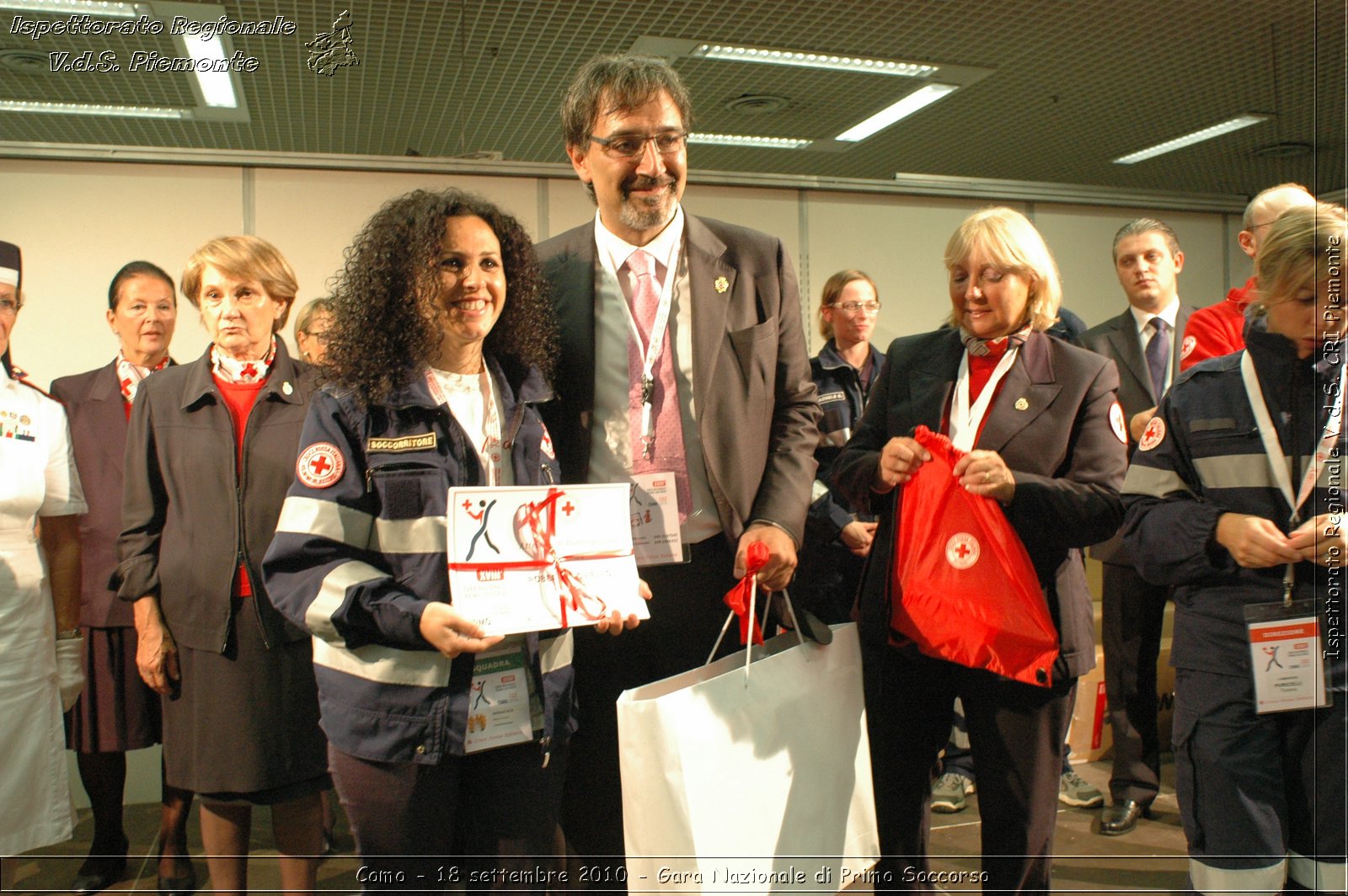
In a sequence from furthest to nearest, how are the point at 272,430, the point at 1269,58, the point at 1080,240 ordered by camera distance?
the point at 1269,58 → the point at 1080,240 → the point at 272,430

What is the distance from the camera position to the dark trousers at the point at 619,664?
74.1 inches

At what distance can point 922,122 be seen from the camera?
20.6 feet

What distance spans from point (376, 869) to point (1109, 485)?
1.61 meters

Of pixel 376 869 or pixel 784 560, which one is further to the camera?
pixel 784 560

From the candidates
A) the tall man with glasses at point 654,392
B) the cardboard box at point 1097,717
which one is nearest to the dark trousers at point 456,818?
the tall man with glasses at point 654,392

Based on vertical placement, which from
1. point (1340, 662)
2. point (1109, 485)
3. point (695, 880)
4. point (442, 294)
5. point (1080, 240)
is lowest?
point (695, 880)

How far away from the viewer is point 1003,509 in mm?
1959

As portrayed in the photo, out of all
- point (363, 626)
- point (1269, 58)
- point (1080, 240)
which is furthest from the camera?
point (1269, 58)

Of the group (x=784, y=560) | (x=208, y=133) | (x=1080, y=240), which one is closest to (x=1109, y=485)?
(x=784, y=560)

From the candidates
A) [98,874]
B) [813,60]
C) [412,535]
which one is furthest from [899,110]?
[98,874]

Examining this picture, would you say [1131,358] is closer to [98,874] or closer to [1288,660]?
[1288,660]

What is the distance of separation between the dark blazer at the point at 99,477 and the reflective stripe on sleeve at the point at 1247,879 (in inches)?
122

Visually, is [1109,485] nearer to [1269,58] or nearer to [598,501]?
[598,501]

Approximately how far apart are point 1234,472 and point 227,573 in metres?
2.27
